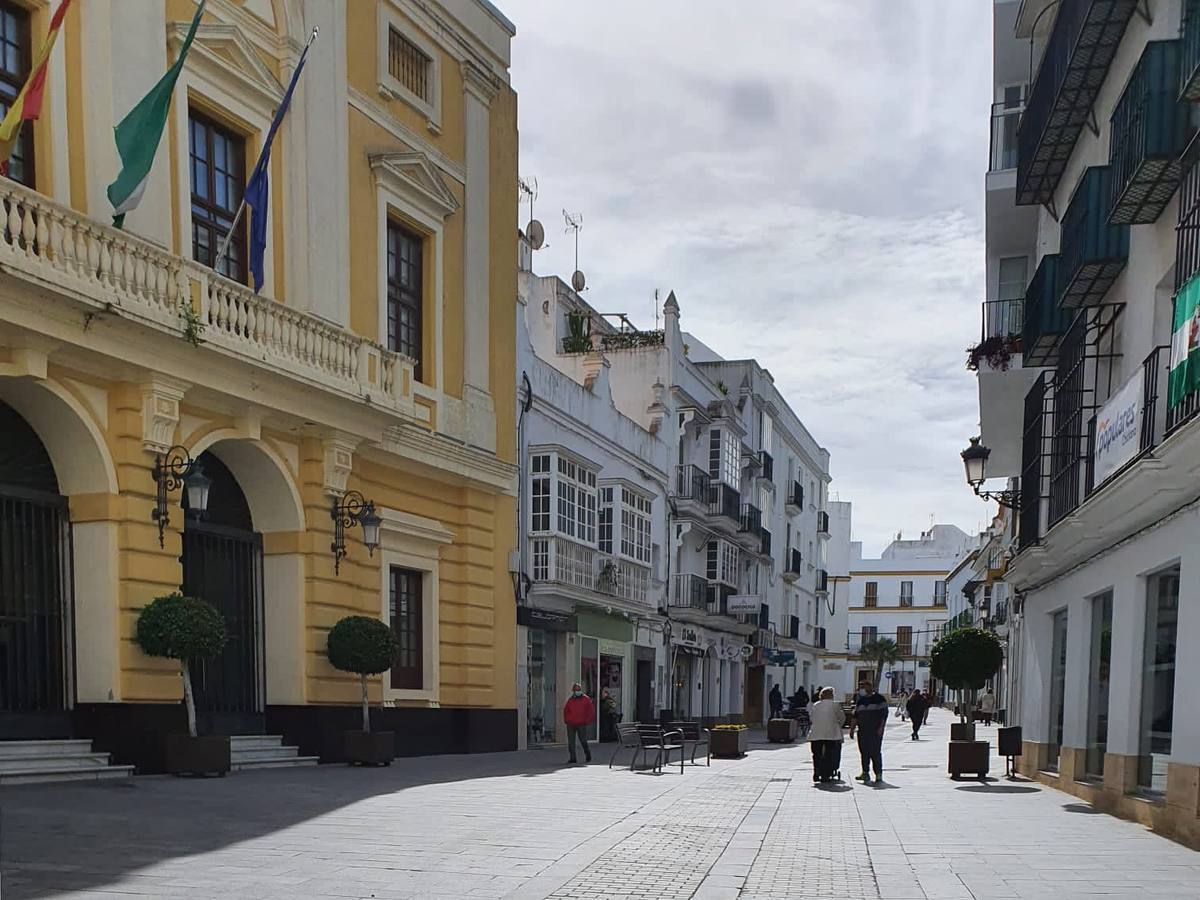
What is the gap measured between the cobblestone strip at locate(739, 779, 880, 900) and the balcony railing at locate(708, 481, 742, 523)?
26088 millimetres

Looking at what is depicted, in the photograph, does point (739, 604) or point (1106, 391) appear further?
point (739, 604)

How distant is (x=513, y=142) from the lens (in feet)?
76.8

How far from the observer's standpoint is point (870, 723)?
1731 cm

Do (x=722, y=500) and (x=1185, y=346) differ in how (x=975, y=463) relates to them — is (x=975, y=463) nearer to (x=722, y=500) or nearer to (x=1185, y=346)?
(x=1185, y=346)

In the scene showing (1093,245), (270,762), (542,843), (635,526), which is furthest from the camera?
(635,526)

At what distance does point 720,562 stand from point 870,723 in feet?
81.4

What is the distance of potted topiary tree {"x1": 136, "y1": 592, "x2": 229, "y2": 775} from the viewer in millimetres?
13070

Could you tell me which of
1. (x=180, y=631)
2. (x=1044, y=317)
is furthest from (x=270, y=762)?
(x=1044, y=317)

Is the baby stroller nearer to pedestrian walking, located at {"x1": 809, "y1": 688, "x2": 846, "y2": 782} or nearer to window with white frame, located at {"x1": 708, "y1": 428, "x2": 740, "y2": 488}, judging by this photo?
pedestrian walking, located at {"x1": 809, "y1": 688, "x2": 846, "y2": 782}

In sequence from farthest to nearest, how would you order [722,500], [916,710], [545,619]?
[722,500] → [916,710] → [545,619]

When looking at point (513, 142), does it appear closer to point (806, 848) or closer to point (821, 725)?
point (821, 725)

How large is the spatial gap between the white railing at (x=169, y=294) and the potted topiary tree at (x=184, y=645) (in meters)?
3.15

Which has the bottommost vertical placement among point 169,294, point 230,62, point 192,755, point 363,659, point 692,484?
point 192,755

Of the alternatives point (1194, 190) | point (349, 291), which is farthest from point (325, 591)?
point (1194, 190)
